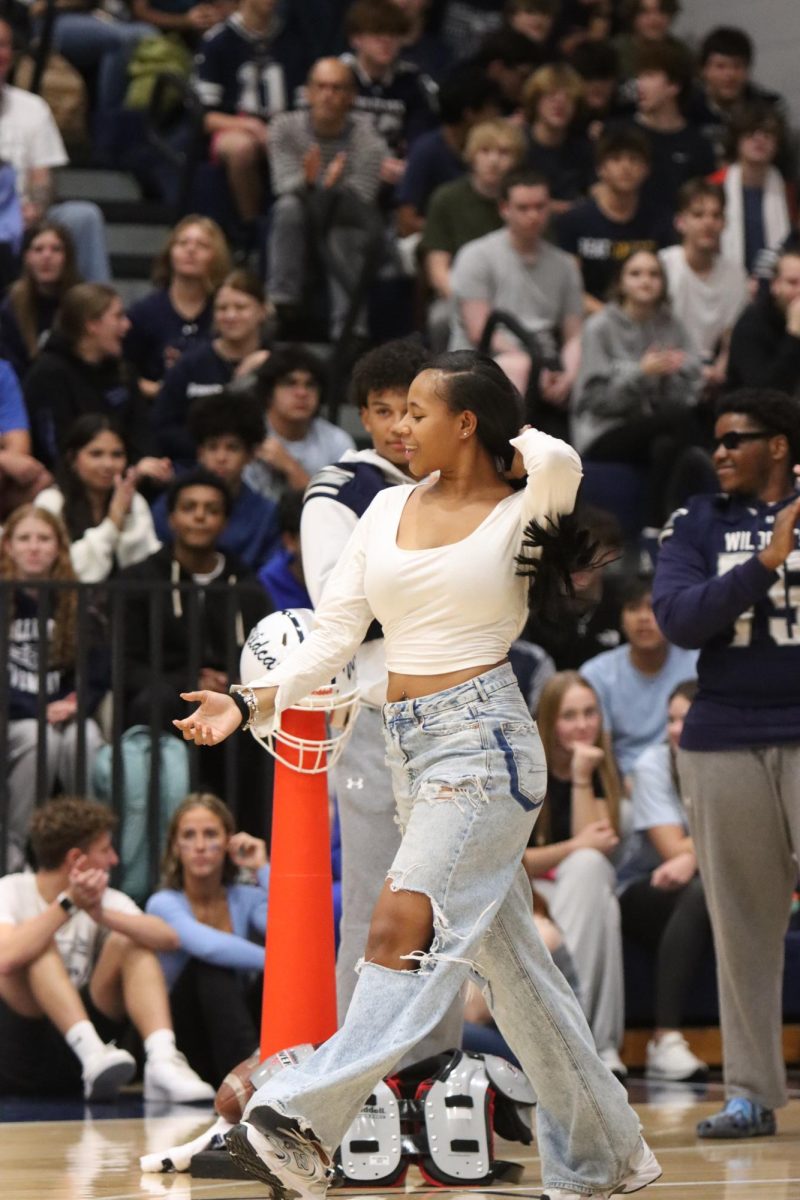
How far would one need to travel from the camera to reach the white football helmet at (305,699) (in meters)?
4.99

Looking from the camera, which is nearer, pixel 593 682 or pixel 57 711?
pixel 57 711

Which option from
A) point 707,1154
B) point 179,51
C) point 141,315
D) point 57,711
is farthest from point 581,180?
point 707,1154

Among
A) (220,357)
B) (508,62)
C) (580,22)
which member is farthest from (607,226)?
(580,22)

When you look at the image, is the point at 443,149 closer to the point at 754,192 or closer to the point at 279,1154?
the point at 754,192

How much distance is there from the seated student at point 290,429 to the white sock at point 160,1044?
117 inches

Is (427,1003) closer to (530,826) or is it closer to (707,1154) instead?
(530,826)

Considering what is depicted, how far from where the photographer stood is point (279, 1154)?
4004 mm

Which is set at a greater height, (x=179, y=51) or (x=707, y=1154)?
(x=179, y=51)

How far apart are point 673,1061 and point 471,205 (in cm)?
528

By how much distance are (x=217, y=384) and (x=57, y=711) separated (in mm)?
2622

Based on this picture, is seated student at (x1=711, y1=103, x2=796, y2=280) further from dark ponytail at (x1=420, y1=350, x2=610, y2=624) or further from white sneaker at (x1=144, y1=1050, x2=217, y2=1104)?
dark ponytail at (x1=420, y1=350, x2=610, y2=624)

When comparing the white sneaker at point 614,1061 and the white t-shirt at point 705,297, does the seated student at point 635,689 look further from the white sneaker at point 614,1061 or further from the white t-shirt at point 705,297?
the white t-shirt at point 705,297

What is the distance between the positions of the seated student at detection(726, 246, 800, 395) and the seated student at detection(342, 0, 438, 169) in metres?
2.55

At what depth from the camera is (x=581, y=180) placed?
12.7 m
